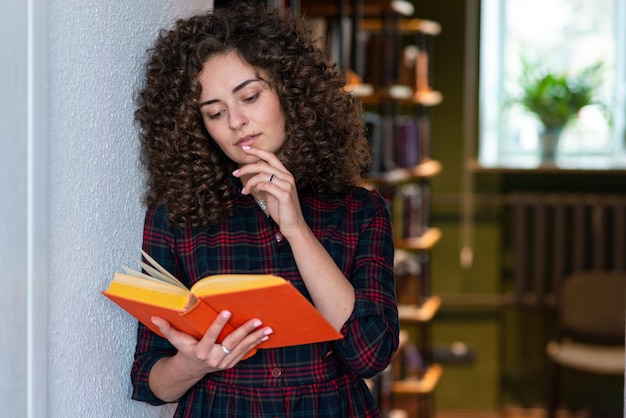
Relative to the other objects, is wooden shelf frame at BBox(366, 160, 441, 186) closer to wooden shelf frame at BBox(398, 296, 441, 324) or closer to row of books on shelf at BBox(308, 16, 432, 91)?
row of books on shelf at BBox(308, 16, 432, 91)

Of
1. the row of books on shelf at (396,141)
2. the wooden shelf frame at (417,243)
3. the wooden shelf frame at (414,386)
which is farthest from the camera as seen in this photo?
the wooden shelf frame at (417,243)

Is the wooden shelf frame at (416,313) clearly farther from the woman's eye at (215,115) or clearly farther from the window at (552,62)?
the woman's eye at (215,115)

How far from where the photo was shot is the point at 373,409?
148cm

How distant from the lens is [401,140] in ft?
14.2

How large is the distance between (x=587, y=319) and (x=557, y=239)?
58 centimetres

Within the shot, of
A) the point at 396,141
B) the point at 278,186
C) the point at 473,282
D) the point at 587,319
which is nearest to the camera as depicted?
the point at 278,186

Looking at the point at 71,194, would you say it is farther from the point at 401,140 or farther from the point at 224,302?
the point at 401,140

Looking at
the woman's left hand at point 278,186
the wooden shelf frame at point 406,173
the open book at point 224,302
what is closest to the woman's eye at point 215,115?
the woman's left hand at point 278,186

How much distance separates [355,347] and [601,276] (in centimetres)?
360

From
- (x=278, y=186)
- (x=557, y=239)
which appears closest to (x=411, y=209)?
(x=557, y=239)

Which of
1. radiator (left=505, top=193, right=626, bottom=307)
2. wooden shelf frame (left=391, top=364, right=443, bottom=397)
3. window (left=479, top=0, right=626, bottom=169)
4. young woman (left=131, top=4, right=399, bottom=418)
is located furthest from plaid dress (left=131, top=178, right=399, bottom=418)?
window (left=479, top=0, right=626, bottom=169)

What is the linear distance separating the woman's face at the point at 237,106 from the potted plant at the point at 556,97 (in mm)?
3884

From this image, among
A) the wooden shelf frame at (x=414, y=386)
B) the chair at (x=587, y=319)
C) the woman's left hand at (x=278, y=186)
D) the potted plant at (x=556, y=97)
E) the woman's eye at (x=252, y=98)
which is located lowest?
the wooden shelf frame at (x=414, y=386)

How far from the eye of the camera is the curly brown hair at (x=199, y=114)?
1.41 meters
